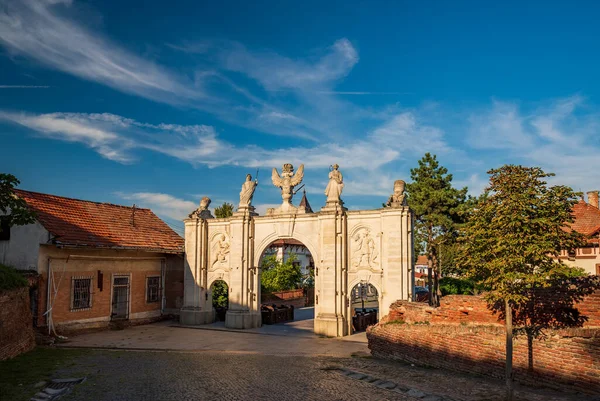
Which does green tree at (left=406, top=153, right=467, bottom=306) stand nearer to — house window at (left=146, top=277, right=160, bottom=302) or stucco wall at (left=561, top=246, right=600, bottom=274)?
stucco wall at (left=561, top=246, right=600, bottom=274)

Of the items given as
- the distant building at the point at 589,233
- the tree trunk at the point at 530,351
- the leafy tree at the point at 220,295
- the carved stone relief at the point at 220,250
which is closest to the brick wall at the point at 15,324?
the carved stone relief at the point at 220,250

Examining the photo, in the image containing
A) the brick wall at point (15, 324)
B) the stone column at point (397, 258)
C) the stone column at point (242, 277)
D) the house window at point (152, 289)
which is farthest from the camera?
the house window at point (152, 289)

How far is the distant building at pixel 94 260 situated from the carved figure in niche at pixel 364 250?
34.9 ft

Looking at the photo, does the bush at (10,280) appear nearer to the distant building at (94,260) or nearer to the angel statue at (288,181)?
the distant building at (94,260)

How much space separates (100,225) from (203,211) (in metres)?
5.27

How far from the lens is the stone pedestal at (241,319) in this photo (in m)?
22.4

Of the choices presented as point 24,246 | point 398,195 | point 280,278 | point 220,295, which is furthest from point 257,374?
point 280,278

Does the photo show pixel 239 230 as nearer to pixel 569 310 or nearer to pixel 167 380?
pixel 167 380

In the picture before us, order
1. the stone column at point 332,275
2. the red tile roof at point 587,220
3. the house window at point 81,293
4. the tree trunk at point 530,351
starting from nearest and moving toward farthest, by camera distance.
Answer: the tree trunk at point 530,351
the stone column at point 332,275
the house window at point 81,293
the red tile roof at point 587,220

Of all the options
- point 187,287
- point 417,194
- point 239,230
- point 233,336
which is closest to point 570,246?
point 233,336

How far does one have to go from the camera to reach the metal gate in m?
22.8

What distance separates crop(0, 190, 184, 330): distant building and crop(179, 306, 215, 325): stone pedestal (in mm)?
1890

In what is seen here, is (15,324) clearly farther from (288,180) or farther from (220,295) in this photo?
(220,295)

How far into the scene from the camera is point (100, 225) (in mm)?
23531
